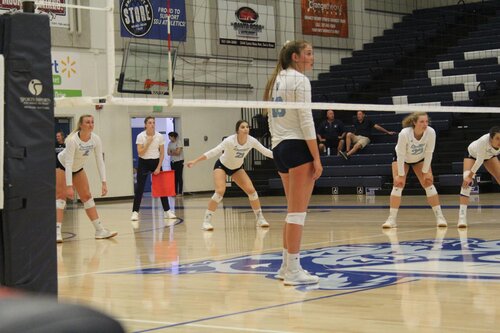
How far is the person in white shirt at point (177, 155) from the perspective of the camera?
71.3 feet

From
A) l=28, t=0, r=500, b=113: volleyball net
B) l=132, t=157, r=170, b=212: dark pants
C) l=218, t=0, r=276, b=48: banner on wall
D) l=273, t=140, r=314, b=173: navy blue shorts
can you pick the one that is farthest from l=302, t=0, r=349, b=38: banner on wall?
l=273, t=140, r=314, b=173: navy blue shorts

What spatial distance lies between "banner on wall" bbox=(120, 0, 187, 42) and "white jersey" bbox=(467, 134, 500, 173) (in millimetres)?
10441

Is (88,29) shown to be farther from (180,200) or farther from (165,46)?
(180,200)

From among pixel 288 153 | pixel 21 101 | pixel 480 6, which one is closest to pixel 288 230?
pixel 288 153

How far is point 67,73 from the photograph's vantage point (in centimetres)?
1988

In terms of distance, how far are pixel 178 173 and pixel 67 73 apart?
403cm

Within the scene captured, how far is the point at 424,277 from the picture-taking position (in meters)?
6.00

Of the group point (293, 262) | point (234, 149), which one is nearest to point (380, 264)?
point (293, 262)

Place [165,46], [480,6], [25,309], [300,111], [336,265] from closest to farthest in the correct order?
1. [25,309]
2. [300,111]
3. [336,265]
4. [165,46]
5. [480,6]

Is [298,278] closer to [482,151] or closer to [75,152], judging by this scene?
[75,152]

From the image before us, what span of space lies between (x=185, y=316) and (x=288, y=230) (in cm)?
138

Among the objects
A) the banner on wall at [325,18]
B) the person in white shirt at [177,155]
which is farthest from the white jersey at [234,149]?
the banner on wall at [325,18]

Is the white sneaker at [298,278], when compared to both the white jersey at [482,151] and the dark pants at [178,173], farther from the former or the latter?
the dark pants at [178,173]

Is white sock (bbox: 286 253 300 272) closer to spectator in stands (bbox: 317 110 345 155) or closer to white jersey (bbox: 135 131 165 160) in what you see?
white jersey (bbox: 135 131 165 160)
